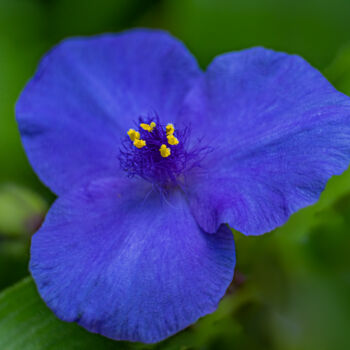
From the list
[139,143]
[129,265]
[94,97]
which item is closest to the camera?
[129,265]

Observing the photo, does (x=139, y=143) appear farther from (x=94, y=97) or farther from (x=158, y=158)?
(x=94, y=97)

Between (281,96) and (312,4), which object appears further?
(312,4)

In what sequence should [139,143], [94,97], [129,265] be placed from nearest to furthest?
1. [129,265]
2. [139,143]
3. [94,97]

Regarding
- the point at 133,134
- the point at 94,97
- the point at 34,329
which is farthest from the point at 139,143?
the point at 34,329

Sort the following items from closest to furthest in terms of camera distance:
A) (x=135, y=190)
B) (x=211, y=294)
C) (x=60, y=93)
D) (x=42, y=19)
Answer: (x=211, y=294)
(x=135, y=190)
(x=60, y=93)
(x=42, y=19)

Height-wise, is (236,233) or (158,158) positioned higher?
(158,158)

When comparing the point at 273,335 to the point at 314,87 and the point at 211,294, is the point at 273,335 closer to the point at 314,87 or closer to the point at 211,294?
the point at 211,294

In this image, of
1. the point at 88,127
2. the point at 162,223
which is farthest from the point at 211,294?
the point at 88,127

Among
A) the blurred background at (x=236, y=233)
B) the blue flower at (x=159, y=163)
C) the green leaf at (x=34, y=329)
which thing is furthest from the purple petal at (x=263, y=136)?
the green leaf at (x=34, y=329)

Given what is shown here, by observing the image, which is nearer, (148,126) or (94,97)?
(148,126)
